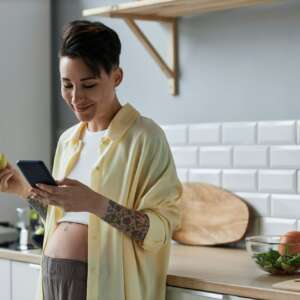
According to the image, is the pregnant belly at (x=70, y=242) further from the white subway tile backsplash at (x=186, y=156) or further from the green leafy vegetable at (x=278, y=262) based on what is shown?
the white subway tile backsplash at (x=186, y=156)

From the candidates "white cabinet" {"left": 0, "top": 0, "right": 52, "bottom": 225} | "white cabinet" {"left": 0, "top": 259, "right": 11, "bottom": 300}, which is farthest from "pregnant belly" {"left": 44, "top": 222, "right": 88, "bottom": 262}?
"white cabinet" {"left": 0, "top": 0, "right": 52, "bottom": 225}

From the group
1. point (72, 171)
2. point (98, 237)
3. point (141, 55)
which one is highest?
point (141, 55)

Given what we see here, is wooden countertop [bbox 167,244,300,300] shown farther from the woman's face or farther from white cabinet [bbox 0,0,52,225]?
white cabinet [bbox 0,0,52,225]

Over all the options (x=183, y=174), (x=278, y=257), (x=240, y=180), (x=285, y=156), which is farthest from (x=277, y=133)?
(x=278, y=257)

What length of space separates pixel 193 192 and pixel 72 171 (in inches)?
32.8

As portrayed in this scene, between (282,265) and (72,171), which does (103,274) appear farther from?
(282,265)

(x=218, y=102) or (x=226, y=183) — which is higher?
(x=218, y=102)

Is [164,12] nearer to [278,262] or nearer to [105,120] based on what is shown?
[105,120]

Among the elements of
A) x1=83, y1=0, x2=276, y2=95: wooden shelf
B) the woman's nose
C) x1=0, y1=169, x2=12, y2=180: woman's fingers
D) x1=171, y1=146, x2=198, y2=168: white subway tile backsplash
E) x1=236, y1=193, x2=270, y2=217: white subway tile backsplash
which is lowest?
x1=236, y1=193, x2=270, y2=217: white subway tile backsplash

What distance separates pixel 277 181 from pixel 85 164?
0.82 m

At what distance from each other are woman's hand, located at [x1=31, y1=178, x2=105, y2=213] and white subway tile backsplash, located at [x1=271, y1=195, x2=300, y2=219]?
0.91 metres

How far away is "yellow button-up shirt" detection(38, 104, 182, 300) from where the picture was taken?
2188 millimetres

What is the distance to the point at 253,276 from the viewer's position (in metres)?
2.33

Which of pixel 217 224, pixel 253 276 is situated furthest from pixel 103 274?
pixel 217 224
